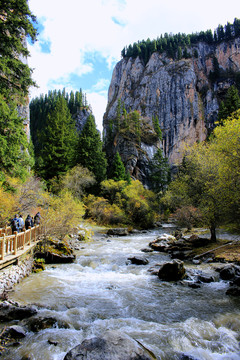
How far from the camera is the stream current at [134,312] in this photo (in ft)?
16.1

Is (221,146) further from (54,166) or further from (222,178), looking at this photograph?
(54,166)

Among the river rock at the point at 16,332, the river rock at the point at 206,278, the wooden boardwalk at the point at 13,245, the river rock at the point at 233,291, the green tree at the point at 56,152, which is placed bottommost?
the river rock at the point at 206,278

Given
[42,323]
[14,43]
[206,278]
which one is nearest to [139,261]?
[206,278]

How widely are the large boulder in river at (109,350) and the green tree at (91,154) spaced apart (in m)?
35.5

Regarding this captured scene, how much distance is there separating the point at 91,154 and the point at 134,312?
35.6 m

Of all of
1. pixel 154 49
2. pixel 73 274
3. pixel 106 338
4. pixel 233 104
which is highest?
pixel 154 49

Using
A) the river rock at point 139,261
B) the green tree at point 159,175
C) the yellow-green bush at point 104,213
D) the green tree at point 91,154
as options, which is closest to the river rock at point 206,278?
the river rock at point 139,261

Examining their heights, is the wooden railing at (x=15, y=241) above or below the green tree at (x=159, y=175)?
below

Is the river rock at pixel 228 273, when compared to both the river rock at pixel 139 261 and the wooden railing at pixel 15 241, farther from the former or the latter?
the wooden railing at pixel 15 241

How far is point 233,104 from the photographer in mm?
37031

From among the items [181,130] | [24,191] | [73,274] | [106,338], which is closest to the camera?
[106,338]

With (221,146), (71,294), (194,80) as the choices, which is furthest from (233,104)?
(194,80)

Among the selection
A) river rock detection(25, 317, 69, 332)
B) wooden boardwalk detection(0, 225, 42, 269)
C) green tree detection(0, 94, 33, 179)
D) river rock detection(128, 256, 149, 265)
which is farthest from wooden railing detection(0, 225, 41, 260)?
river rock detection(128, 256, 149, 265)

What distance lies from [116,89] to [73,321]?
96.3 metres
